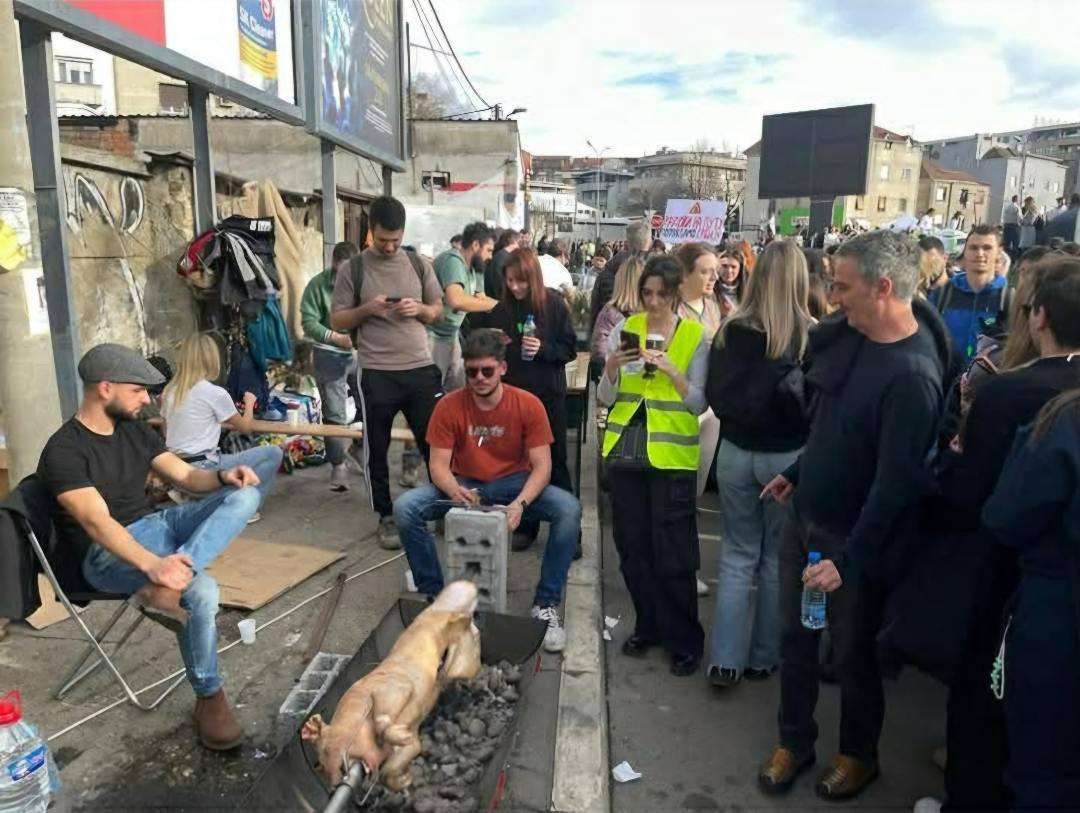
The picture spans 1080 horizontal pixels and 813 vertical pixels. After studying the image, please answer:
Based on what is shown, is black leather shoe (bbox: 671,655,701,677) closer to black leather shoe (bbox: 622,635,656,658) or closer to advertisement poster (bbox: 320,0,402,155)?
black leather shoe (bbox: 622,635,656,658)

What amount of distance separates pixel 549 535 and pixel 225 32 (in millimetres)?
4490

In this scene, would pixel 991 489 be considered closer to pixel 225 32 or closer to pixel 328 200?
pixel 225 32

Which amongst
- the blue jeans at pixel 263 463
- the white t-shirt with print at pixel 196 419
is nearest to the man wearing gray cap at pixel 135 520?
the blue jeans at pixel 263 463

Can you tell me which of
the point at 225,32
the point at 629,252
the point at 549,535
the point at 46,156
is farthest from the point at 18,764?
the point at 629,252

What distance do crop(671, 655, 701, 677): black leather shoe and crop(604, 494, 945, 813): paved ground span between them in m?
0.03

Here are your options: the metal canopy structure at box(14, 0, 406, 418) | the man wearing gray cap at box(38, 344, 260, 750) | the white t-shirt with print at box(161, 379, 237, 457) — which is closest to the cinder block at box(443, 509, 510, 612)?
the man wearing gray cap at box(38, 344, 260, 750)

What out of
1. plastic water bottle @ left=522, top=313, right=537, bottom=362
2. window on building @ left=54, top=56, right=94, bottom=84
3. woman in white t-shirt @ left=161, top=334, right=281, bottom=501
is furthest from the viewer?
window on building @ left=54, top=56, right=94, bottom=84

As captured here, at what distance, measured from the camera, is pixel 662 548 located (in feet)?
12.5

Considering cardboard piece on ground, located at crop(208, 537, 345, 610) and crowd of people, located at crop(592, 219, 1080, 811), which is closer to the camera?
crowd of people, located at crop(592, 219, 1080, 811)

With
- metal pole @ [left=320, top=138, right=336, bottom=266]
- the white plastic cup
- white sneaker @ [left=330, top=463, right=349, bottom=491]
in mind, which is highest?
metal pole @ [left=320, top=138, right=336, bottom=266]

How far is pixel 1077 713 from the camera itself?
6.77ft

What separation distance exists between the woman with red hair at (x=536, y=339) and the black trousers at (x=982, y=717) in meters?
2.72

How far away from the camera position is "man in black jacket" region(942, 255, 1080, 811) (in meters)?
2.26

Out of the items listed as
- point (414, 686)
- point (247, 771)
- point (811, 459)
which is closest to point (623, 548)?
point (811, 459)
